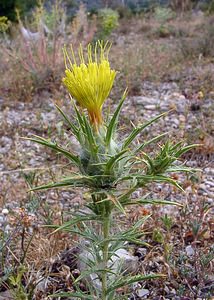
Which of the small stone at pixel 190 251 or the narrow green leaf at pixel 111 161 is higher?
the narrow green leaf at pixel 111 161

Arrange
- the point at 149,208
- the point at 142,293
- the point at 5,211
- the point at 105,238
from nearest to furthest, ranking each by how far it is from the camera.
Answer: the point at 105,238 → the point at 142,293 → the point at 5,211 → the point at 149,208

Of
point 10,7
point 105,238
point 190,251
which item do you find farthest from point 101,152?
point 10,7

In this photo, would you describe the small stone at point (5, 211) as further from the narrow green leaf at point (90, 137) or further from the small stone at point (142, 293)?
the narrow green leaf at point (90, 137)

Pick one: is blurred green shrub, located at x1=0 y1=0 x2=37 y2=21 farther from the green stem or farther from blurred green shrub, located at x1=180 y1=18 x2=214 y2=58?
the green stem

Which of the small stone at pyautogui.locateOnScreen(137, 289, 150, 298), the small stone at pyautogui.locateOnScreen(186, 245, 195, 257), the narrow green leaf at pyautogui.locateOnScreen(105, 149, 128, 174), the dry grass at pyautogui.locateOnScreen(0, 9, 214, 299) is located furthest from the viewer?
the small stone at pyautogui.locateOnScreen(186, 245, 195, 257)

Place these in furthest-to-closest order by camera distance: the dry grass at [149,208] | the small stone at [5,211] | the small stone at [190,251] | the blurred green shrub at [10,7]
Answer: the blurred green shrub at [10,7]
the small stone at [5,211]
the small stone at [190,251]
the dry grass at [149,208]

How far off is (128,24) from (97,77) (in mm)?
10940

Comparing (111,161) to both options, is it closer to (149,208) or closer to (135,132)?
(135,132)

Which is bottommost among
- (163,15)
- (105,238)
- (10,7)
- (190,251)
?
(163,15)

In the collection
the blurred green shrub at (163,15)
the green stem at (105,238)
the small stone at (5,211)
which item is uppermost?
the green stem at (105,238)

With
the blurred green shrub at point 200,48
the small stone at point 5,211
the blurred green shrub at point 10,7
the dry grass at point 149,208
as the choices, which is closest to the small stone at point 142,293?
the dry grass at point 149,208

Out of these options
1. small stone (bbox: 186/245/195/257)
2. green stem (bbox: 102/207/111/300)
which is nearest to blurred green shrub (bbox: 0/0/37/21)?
small stone (bbox: 186/245/195/257)

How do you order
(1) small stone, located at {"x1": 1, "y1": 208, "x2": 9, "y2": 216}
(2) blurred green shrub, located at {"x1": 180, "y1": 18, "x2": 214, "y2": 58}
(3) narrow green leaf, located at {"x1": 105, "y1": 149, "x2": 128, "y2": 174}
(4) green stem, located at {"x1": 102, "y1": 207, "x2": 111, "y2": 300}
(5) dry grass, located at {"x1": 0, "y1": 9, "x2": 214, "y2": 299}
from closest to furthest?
(3) narrow green leaf, located at {"x1": 105, "y1": 149, "x2": 128, "y2": 174}
(4) green stem, located at {"x1": 102, "y1": 207, "x2": 111, "y2": 300}
(5) dry grass, located at {"x1": 0, "y1": 9, "x2": 214, "y2": 299}
(1) small stone, located at {"x1": 1, "y1": 208, "x2": 9, "y2": 216}
(2) blurred green shrub, located at {"x1": 180, "y1": 18, "x2": 214, "y2": 58}

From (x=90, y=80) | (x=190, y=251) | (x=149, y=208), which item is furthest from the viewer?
(x=149, y=208)
